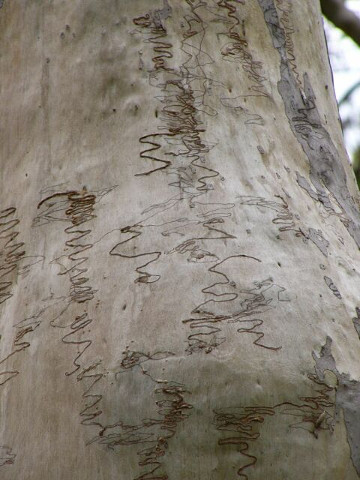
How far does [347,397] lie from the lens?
129 cm

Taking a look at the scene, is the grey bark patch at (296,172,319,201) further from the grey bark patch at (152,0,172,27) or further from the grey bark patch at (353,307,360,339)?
the grey bark patch at (152,0,172,27)

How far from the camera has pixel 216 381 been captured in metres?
1.23

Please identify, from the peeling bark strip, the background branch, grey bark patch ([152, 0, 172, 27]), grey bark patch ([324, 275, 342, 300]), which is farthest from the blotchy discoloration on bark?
the background branch

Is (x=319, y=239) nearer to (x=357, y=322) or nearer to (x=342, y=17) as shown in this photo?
(x=357, y=322)

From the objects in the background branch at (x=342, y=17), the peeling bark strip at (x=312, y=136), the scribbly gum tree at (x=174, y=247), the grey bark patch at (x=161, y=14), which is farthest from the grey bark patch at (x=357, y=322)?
the background branch at (x=342, y=17)

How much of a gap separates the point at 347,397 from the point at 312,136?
1.86ft

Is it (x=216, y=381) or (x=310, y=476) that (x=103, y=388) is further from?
(x=310, y=476)

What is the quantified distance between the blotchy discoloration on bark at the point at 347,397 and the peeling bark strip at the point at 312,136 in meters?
0.34

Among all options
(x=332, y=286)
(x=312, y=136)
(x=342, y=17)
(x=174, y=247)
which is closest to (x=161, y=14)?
(x=312, y=136)

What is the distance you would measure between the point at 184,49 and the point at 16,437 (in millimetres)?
730

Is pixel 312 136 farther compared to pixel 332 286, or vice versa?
pixel 312 136

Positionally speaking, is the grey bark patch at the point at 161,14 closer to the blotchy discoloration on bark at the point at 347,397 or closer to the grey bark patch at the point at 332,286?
the grey bark patch at the point at 332,286

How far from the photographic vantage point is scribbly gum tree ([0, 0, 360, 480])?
1242 millimetres

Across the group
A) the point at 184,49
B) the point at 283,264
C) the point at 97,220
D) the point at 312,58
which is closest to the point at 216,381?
the point at 283,264
